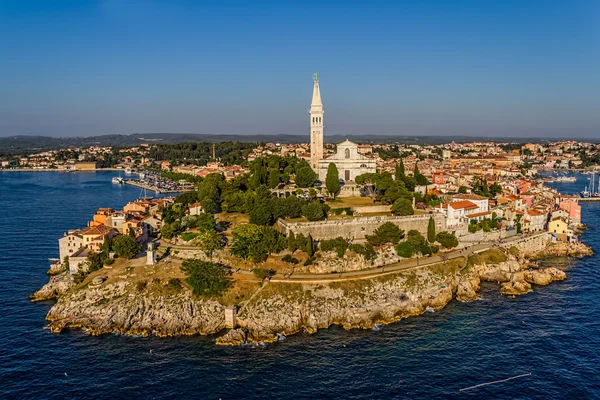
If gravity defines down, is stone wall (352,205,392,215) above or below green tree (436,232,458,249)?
above

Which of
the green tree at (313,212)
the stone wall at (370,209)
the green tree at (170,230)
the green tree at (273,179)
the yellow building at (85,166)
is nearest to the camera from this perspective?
the green tree at (313,212)

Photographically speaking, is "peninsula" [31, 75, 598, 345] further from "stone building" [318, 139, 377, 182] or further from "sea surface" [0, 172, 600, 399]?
"stone building" [318, 139, 377, 182]

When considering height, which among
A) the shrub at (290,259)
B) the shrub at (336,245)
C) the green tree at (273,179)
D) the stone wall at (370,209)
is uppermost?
the green tree at (273,179)

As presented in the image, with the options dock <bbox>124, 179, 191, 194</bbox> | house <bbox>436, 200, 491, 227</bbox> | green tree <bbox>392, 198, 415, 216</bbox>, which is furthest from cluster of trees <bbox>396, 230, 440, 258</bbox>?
dock <bbox>124, 179, 191, 194</bbox>

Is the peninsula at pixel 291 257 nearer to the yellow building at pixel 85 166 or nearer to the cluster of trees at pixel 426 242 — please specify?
the cluster of trees at pixel 426 242

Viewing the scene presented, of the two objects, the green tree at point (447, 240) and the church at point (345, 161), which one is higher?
the church at point (345, 161)

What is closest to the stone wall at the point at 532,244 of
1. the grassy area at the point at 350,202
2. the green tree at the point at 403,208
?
the green tree at the point at 403,208

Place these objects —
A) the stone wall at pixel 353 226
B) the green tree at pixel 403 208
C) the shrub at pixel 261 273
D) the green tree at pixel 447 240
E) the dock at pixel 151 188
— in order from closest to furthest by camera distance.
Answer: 1. the shrub at pixel 261 273
2. the stone wall at pixel 353 226
3. the green tree at pixel 447 240
4. the green tree at pixel 403 208
5. the dock at pixel 151 188

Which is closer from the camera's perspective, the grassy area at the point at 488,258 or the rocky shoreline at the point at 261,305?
the rocky shoreline at the point at 261,305
